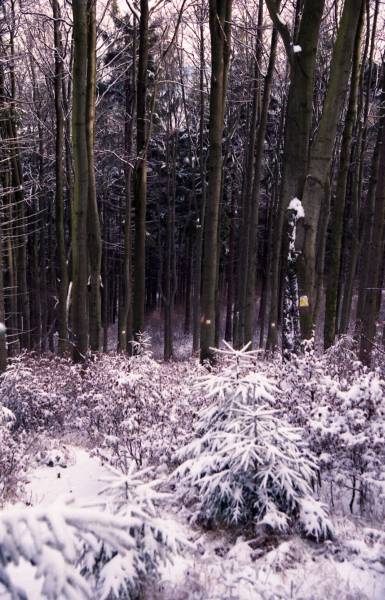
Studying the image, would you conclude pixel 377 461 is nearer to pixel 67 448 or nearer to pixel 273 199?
pixel 67 448

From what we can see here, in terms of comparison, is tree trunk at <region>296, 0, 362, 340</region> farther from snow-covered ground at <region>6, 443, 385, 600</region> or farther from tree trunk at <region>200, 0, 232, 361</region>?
snow-covered ground at <region>6, 443, 385, 600</region>

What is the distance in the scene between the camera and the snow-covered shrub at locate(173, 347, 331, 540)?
3.63 meters

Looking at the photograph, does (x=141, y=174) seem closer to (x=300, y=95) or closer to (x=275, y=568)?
(x=300, y=95)

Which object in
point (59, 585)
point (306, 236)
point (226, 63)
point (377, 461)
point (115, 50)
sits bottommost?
point (377, 461)

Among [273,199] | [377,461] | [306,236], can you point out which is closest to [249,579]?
[377,461]

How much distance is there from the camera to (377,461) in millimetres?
4109

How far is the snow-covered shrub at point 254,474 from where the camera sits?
11.9 ft

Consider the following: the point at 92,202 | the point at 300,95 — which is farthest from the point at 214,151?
the point at 92,202

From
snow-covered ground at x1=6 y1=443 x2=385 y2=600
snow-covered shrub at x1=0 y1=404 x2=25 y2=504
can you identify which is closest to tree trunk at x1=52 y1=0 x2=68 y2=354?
snow-covered shrub at x1=0 y1=404 x2=25 y2=504

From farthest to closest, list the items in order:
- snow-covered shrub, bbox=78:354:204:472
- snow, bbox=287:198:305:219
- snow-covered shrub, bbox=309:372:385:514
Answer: snow, bbox=287:198:305:219 → snow-covered shrub, bbox=78:354:204:472 → snow-covered shrub, bbox=309:372:385:514

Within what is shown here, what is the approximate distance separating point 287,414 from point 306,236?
10.1ft

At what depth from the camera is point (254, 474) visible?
3.83 m

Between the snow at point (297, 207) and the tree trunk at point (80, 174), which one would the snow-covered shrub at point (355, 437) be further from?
the tree trunk at point (80, 174)

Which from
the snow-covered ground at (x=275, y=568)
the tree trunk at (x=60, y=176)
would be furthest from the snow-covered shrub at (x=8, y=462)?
the tree trunk at (x=60, y=176)
